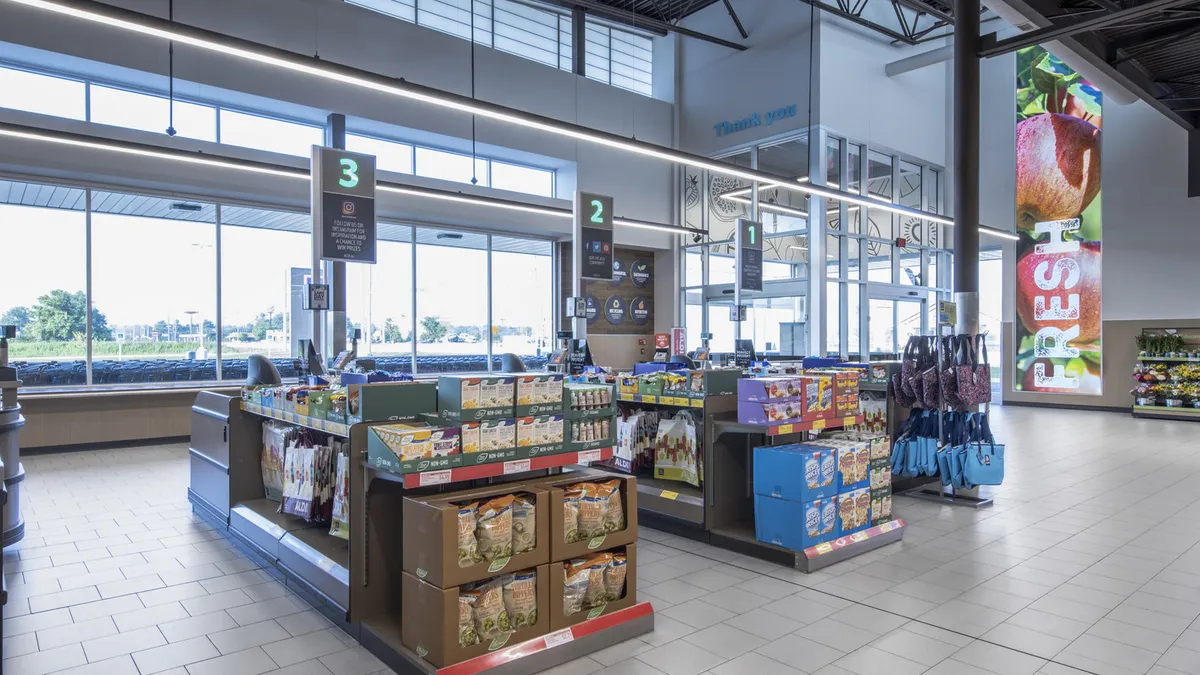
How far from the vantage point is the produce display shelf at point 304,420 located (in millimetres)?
3651

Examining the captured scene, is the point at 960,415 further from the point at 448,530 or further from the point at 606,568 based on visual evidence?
the point at 448,530

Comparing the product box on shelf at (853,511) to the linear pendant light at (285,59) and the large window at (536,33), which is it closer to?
the linear pendant light at (285,59)

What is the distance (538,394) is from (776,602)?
1.86 meters

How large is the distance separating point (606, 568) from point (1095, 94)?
1551 centimetres

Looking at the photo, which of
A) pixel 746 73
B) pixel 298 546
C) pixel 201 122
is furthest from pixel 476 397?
pixel 746 73

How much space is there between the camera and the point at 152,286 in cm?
1012

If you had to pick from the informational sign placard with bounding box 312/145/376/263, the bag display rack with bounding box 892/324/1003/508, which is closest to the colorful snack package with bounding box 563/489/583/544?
the bag display rack with bounding box 892/324/1003/508

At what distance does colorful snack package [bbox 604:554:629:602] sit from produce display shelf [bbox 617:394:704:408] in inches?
68.0

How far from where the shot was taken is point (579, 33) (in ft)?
47.9

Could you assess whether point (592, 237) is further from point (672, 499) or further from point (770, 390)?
point (770, 390)

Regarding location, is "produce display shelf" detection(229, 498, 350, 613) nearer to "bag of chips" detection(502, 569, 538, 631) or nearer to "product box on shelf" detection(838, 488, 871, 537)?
"bag of chips" detection(502, 569, 538, 631)

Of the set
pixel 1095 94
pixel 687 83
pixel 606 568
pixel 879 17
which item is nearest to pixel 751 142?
pixel 687 83

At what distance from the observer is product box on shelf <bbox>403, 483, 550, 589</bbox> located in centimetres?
295

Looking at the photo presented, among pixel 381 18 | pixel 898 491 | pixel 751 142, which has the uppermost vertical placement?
pixel 381 18
